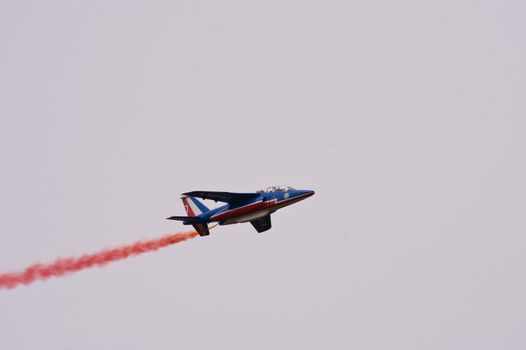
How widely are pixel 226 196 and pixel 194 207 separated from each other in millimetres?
5703

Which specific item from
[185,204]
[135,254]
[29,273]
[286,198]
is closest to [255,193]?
[286,198]

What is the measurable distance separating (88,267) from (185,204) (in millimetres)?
10004

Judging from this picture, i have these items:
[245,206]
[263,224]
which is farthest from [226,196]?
[263,224]

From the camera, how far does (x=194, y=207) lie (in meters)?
66.8

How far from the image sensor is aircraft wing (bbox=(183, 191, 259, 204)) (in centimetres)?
6125

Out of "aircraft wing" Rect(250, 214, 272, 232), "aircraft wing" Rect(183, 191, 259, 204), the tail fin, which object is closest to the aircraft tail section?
"aircraft wing" Rect(183, 191, 259, 204)

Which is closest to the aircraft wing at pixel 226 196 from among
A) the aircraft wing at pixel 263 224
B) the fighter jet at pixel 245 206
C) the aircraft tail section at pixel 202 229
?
the fighter jet at pixel 245 206

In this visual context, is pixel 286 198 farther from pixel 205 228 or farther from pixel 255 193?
pixel 205 228

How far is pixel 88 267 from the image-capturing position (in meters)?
65.0

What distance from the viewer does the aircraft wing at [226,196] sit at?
61.2 m

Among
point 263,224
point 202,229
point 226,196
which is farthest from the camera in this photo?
point 263,224

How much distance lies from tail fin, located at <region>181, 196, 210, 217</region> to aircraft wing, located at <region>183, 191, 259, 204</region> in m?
4.43

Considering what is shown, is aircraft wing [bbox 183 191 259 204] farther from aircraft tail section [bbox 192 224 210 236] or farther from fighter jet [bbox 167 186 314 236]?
aircraft tail section [bbox 192 224 210 236]

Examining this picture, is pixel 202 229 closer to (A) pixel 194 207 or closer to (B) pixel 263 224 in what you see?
(A) pixel 194 207
